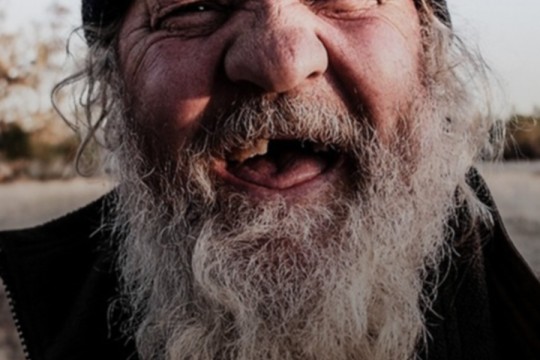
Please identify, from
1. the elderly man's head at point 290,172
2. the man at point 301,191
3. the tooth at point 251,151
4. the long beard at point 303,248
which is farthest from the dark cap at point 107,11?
the tooth at point 251,151

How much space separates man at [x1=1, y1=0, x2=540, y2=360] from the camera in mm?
2162

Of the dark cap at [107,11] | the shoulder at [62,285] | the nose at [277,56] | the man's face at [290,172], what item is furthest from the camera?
the shoulder at [62,285]

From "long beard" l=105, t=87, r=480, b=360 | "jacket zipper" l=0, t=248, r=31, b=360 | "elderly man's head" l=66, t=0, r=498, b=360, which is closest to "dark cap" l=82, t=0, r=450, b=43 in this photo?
"elderly man's head" l=66, t=0, r=498, b=360

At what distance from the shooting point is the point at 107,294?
9.78 ft

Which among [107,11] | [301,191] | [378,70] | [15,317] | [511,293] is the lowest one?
[15,317]

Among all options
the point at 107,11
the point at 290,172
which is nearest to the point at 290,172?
the point at 290,172

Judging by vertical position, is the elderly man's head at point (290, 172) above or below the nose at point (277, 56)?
below

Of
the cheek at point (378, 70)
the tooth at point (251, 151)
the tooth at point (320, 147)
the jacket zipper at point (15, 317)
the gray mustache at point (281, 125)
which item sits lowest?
the jacket zipper at point (15, 317)

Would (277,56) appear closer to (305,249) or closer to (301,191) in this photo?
(301,191)

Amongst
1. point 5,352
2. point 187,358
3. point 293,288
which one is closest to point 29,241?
point 187,358

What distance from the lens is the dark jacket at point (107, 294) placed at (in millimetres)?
2398

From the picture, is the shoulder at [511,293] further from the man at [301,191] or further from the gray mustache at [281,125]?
the gray mustache at [281,125]

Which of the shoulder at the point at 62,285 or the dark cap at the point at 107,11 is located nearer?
the dark cap at the point at 107,11

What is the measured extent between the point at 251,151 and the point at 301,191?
0.57 feet
